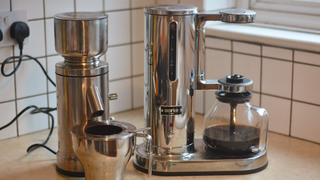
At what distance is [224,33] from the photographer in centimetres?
128

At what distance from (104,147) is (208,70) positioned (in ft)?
2.08

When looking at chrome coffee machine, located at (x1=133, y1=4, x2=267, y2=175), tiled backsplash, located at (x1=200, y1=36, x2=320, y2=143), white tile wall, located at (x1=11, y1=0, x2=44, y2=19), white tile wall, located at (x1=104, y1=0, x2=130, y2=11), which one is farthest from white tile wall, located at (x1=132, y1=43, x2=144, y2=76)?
chrome coffee machine, located at (x1=133, y1=4, x2=267, y2=175)

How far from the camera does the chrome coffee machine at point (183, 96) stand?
91 centimetres

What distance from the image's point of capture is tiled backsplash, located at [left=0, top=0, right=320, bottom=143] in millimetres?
1130

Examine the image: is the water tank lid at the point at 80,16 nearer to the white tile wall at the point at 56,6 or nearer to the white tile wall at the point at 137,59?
the white tile wall at the point at 56,6

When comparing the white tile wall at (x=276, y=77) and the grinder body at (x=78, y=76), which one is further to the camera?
the white tile wall at (x=276, y=77)

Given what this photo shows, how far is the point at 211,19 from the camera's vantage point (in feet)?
3.06

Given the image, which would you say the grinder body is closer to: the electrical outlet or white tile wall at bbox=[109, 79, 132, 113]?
the electrical outlet

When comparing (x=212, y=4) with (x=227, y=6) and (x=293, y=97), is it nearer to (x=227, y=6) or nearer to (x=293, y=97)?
(x=227, y=6)

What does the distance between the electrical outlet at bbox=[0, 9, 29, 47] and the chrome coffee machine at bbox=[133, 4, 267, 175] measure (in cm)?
38

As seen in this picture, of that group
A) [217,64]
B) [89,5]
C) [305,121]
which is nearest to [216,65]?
[217,64]

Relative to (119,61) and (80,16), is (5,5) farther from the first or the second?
(119,61)

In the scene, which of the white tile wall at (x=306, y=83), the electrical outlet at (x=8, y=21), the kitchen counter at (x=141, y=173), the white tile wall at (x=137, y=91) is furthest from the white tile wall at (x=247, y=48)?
the electrical outlet at (x=8, y=21)

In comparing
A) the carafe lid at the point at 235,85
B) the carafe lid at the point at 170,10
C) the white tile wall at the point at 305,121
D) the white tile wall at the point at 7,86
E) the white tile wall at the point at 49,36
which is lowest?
the white tile wall at the point at 305,121
